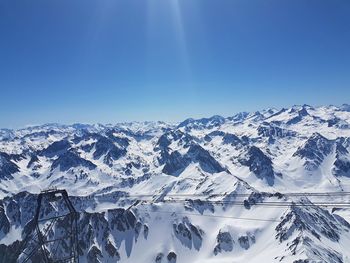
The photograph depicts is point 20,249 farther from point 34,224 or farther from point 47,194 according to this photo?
point 47,194

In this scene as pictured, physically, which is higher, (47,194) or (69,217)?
(47,194)

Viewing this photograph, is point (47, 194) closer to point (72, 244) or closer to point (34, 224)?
point (34, 224)

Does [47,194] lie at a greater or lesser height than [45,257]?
greater

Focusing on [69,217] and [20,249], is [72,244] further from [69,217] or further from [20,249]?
[20,249]

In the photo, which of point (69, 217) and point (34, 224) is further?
point (69, 217)

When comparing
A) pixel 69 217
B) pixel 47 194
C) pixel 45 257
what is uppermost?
pixel 47 194

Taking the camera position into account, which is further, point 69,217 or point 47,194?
point 69,217

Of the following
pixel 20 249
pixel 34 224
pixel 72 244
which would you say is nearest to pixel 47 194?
pixel 34 224

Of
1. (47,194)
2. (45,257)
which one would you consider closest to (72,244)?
(45,257)
